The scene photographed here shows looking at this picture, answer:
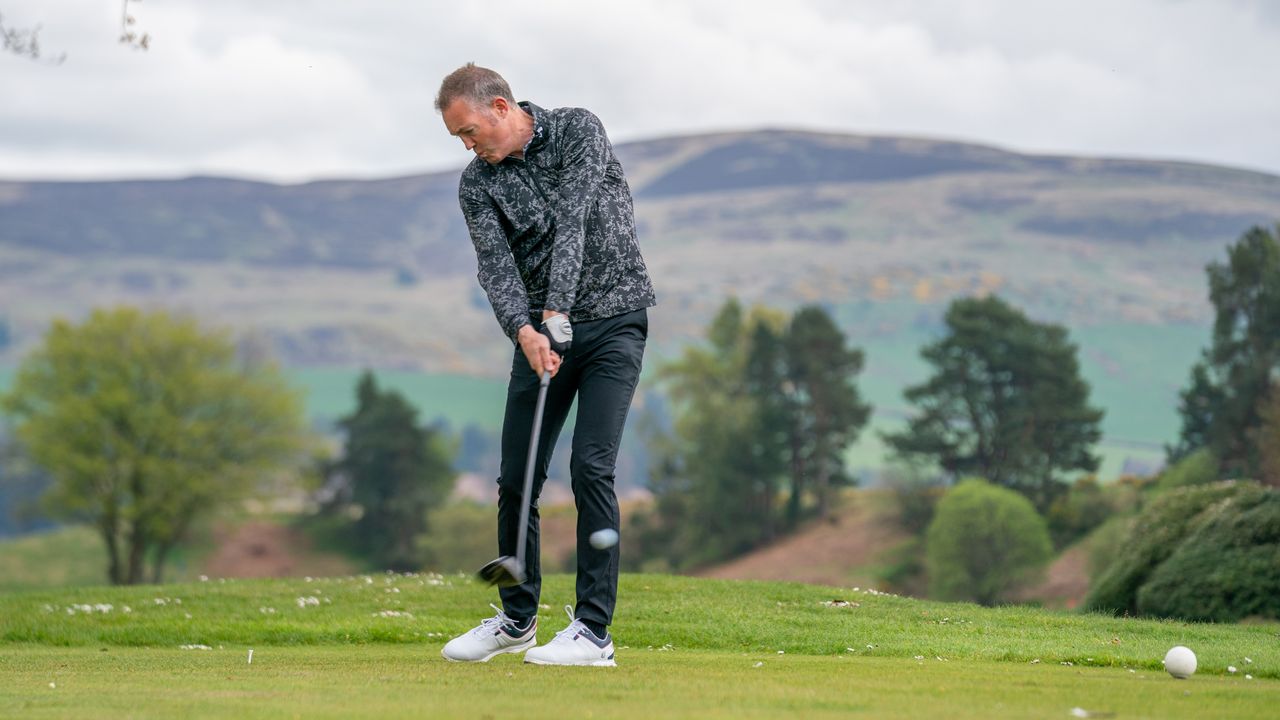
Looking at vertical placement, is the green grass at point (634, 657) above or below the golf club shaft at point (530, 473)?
below

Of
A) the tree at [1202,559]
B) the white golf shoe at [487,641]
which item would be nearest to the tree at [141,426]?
the tree at [1202,559]

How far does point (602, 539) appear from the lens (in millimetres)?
8023

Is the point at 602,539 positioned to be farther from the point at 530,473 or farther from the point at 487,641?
the point at 487,641

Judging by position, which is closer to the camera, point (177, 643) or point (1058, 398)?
point (177, 643)

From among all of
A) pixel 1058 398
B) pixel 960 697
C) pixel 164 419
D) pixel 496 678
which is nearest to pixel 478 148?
pixel 496 678

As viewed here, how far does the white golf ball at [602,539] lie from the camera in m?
8.02

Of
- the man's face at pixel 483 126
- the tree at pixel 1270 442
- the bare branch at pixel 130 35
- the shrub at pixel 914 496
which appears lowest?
the shrub at pixel 914 496

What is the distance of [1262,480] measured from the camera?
62.9 m

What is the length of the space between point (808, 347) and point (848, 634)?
254 ft

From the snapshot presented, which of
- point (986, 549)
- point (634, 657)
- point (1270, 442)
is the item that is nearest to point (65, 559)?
point (986, 549)

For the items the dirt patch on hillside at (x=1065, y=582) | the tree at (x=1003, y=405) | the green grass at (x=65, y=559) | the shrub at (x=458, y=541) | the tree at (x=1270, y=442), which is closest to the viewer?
the tree at (x=1270, y=442)

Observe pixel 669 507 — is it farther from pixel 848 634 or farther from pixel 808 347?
pixel 848 634

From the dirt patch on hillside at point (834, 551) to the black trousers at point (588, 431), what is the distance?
7098 centimetres

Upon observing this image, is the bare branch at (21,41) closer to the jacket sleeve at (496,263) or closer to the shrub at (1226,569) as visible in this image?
the jacket sleeve at (496,263)
